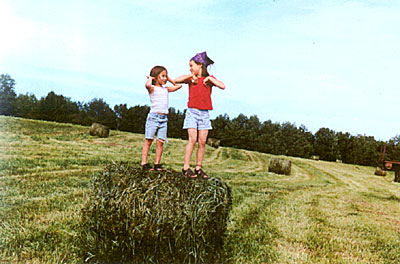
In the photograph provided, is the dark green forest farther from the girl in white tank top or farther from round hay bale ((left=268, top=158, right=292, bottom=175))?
round hay bale ((left=268, top=158, right=292, bottom=175))

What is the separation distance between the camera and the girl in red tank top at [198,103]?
4.23 metres

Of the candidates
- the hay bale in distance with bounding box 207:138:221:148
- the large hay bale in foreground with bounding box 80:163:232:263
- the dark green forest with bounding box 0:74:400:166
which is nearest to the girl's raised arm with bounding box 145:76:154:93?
the large hay bale in foreground with bounding box 80:163:232:263

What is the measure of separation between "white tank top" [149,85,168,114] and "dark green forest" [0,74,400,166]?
12.1ft

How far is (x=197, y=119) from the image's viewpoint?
426cm

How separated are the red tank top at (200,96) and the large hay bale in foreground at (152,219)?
104 centimetres

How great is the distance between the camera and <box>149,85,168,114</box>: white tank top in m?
4.45

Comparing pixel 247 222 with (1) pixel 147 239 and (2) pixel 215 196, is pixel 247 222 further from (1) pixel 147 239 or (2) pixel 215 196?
(1) pixel 147 239

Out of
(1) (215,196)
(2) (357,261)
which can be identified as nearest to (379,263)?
(2) (357,261)

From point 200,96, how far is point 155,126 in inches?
31.8

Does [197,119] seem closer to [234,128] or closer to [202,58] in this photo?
[202,58]

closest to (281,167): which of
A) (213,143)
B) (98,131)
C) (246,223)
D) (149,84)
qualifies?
(213,143)

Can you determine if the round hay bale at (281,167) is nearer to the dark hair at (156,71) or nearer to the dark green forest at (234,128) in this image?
the dark green forest at (234,128)

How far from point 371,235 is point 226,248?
344 centimetres

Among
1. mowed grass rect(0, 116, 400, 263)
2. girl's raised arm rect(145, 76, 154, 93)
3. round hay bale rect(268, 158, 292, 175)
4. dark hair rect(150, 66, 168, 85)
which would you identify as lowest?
mowed grass rect(0, 116, 400, 263)
